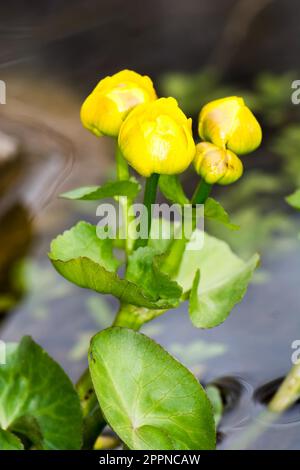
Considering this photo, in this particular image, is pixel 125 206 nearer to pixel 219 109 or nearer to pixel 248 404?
pixel 219 109

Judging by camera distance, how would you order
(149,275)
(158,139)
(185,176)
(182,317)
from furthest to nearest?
(185,176) → (182,317) → (149,275) → (158,139)

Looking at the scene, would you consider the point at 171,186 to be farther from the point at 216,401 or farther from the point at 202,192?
the point at 216,401

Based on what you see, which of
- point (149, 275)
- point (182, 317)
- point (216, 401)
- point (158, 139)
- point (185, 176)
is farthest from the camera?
point (185, 176)

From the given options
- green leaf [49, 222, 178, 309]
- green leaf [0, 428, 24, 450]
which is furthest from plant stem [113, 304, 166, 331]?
green leaf [0, 428, 24, 450]

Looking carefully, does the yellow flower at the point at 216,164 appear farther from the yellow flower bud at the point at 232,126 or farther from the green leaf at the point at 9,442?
the green leaf at the point at 9,442

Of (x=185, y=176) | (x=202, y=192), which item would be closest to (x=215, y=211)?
(x=202, y=192)

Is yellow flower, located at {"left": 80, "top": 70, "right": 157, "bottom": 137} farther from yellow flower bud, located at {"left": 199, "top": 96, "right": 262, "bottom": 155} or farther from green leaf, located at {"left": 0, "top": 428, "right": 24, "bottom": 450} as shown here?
green leaf, located at {"left": 0, "top": 428, "right": 24, "bottom": 450}
